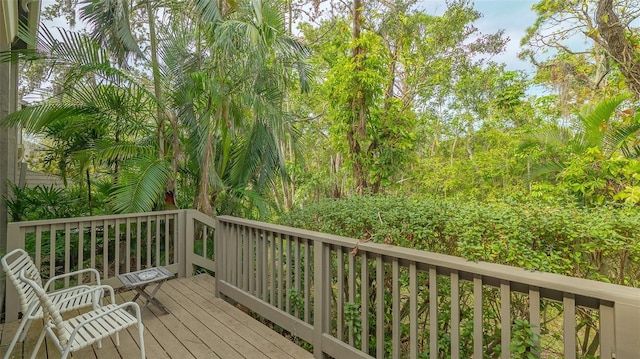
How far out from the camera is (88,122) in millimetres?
4023

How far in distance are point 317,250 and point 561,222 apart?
1471mm

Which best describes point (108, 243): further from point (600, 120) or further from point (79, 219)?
point (600, 120)

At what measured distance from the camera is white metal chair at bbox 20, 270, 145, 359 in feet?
5.60

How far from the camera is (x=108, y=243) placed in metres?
4.39

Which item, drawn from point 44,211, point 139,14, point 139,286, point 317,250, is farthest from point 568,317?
point 139,14

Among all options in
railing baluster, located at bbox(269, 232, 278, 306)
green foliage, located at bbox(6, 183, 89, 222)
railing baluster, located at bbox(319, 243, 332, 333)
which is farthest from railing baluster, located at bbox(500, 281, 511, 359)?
green foliage, located at bbox(6, 183, 89, 222)

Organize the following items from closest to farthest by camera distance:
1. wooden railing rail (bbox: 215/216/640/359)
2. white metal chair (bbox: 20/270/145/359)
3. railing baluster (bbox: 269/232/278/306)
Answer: wooden railing rail (bbox: 215/216/640/359), white metal chair (bbox: 20/270/145/359), railing baluster (bbox: 269/232/278/306)

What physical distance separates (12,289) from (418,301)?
138 inches

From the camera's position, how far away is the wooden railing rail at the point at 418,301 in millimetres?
1257

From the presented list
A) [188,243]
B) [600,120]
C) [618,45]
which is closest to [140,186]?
[188,243]

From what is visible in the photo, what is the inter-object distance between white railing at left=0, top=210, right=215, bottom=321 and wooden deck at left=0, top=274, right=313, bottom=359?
2.24 feet

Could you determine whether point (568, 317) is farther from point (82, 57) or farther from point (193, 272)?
point (82, 57)

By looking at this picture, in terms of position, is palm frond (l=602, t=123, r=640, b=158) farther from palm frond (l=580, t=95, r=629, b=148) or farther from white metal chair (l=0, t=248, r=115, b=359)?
white metal chair (l=0, t=248, r=115, b=359)

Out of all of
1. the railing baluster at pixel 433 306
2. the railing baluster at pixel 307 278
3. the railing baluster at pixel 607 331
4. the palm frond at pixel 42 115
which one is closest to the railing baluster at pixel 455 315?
the railing baluster at pixel 433 306
